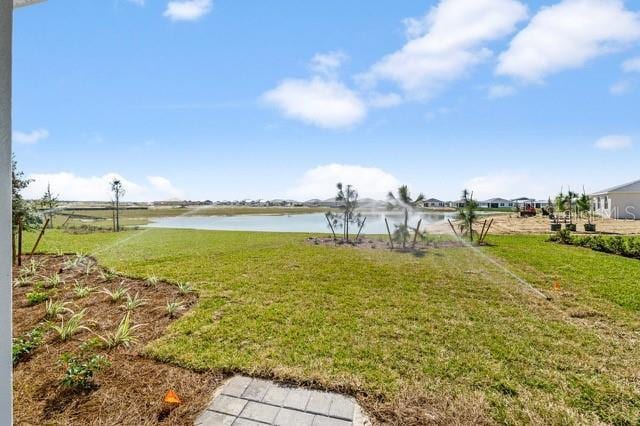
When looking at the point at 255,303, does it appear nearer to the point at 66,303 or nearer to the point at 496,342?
the point at 66,303

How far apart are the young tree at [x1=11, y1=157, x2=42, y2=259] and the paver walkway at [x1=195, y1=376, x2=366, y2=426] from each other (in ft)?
21.0

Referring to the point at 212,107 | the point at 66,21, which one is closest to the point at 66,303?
the point at 66,21

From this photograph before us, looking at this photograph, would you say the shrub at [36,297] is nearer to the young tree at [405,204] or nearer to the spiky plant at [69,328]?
the spiky plant at [69,328]

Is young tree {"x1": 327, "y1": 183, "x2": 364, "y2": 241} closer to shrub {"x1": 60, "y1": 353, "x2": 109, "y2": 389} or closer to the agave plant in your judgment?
the agave plant

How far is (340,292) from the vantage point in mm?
4941

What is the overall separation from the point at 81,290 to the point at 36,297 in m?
0.52

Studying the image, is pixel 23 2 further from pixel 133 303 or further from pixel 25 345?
pixel 133 303

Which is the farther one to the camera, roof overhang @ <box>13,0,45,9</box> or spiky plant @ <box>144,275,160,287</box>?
spiky plant @ <box>144,275,160,287</box>

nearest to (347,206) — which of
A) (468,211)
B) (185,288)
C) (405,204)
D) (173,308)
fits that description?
(405,204)

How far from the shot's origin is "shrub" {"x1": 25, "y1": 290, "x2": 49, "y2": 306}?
4352mm

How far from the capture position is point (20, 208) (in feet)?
20.7

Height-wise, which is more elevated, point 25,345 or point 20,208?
point 20,208

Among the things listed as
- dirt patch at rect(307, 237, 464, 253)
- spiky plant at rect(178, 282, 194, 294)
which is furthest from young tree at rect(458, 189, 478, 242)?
spiky plant at rect(178, 282, 194, 294)

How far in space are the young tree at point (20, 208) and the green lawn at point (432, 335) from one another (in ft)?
6.58
